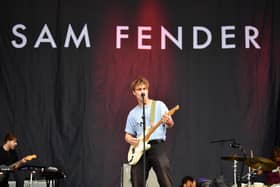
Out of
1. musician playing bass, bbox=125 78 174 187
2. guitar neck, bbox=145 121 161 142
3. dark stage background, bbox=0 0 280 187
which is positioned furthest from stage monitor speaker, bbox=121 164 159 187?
guitar neck, bbox=145 121 161 142

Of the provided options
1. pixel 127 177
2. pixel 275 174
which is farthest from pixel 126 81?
pixel 275 174

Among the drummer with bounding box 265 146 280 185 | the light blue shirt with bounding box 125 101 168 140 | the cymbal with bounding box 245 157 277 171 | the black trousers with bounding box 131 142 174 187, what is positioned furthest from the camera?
the drummer with bounding box 265 146 280 185

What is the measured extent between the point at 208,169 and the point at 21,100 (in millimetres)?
3263

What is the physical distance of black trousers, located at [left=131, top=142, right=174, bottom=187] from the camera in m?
6.53

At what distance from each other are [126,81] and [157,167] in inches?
133

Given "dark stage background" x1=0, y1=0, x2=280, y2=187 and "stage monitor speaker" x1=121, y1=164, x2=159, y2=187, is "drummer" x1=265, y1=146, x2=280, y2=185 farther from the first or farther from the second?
"stage monitor speaker" x1=121, y1=164, x2=159, y2=187

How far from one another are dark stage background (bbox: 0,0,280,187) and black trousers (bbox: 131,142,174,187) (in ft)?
9.93

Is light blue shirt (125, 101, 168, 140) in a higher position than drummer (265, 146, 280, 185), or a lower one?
higher

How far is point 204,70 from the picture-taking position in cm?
973

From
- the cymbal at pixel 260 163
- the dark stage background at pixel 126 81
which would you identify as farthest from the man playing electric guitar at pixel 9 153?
the cymbal at pixel 260 163

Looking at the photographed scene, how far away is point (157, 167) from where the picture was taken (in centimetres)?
656

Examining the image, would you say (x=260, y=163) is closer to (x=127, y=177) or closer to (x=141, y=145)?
(x=141, y=145)

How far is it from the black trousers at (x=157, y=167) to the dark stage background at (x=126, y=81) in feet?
9.93

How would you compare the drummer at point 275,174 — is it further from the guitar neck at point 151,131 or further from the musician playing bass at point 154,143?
the guitar neck at point 151,131
